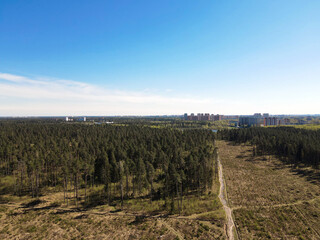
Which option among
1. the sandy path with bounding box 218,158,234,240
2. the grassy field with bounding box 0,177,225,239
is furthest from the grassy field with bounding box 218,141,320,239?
the grassy field with bounding box 0,177,225,239

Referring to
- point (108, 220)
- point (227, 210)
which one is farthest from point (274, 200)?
point (108, 220)

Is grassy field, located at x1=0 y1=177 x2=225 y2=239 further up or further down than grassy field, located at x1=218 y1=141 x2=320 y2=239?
further down

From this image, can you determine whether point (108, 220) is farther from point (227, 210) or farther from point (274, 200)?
point (274, 200)

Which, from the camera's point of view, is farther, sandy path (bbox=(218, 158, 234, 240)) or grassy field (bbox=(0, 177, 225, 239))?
grassy field (bbox=(0, 177, 225, 239))

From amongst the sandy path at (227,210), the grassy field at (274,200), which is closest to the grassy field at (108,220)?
the sandy path at (227,210)

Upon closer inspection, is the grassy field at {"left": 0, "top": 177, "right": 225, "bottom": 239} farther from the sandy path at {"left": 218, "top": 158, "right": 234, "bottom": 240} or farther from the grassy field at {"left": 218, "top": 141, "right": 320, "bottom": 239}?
the grassy field at {"left": 218, "top": 141, "right": 320, "bottom": 239}

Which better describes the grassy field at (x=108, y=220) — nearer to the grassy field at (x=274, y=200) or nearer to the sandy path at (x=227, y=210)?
the sandy path at (x=227, y=210)
